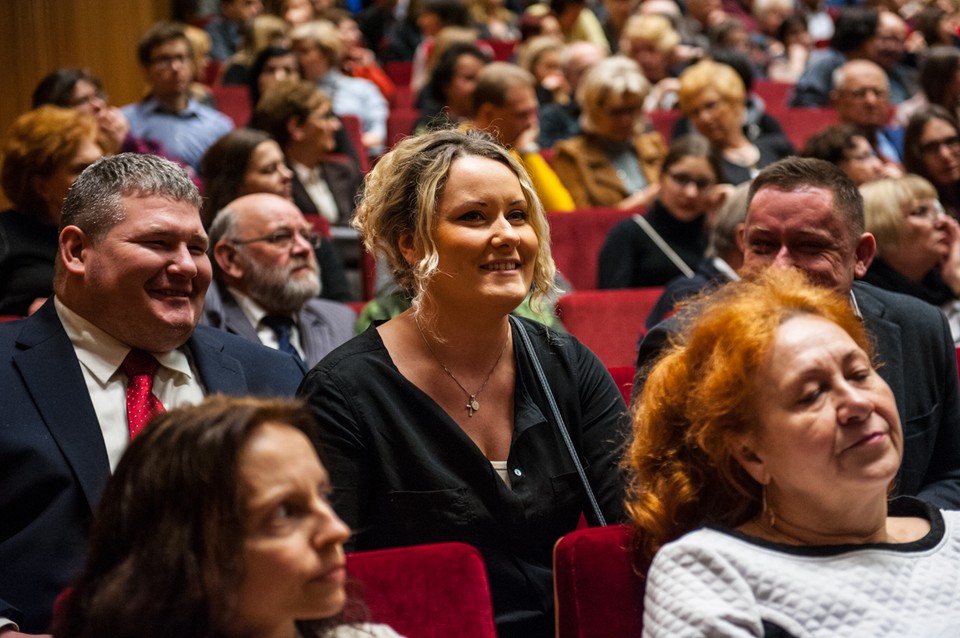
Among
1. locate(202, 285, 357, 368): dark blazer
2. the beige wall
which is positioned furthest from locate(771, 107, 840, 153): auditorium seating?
locate(202, 285, 357, 368): dark blazer

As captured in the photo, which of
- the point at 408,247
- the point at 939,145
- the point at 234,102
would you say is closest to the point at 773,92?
the point at 939,145

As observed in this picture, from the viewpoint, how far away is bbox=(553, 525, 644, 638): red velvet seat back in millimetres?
1220

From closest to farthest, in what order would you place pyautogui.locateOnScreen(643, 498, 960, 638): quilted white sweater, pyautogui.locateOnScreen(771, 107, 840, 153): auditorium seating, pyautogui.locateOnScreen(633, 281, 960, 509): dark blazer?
pyautogui.locateOnScreen(643, 498, 960, 638): quilted white sweater → pyautogui.locateOnScreen(633, 281, 960, 509): dark blazer → pyautogui.locateOnScreen(771, 107, 840, 153): auditorium seating

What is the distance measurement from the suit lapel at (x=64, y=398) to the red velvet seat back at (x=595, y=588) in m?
0.53

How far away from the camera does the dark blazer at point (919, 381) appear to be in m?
1.60

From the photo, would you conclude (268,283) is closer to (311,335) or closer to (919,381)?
(311,335)

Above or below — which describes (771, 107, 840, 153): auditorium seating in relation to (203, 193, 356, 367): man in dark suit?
below

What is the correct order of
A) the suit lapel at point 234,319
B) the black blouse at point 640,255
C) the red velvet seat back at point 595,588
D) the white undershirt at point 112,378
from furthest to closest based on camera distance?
the black blouse at point 640,255, the suit lapel at point 234,319, the white undershirt at point 112,378, the red velvet seat back at point 595,588

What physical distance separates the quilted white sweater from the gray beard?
1.28 m

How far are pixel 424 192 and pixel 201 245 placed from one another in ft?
1.04

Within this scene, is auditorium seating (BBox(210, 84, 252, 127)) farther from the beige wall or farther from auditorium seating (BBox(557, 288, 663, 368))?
auditorium seating (BBox(557, 288, 663, 368))

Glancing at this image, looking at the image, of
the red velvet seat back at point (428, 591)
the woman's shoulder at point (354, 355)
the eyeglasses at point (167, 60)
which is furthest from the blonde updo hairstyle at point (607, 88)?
the red velvet seat back at point (428, 591)

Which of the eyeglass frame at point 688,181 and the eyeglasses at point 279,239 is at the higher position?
the eyeglasses at point 279,239

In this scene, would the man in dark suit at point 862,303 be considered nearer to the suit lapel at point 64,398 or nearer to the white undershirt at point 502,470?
the white undershirt at point 502,470
